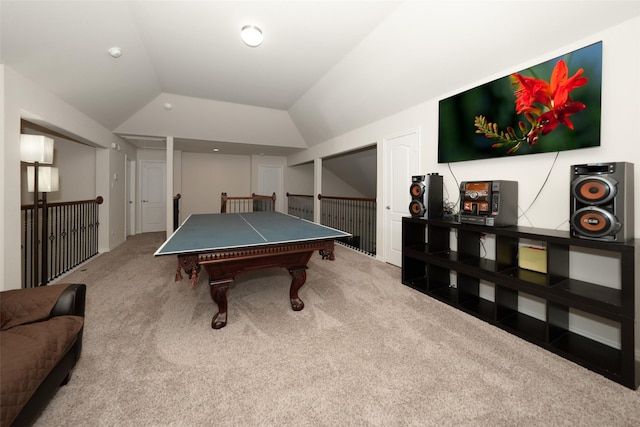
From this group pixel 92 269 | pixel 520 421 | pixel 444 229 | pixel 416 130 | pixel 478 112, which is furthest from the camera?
pixel 92 269

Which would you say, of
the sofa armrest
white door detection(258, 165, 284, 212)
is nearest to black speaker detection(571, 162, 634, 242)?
the sofa armrest

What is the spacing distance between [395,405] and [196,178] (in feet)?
25.7

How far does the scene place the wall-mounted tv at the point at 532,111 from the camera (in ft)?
6.52

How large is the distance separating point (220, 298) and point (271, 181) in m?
6.31

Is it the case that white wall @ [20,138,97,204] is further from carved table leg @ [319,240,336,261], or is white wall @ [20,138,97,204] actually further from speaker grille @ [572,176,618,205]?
speaker grille @ [572,176,618,205]

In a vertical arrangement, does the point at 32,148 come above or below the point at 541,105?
below

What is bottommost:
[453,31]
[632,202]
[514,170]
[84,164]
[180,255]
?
[180,255]

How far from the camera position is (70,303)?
1.54 metres

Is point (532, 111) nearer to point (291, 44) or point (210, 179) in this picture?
point (291, 44)

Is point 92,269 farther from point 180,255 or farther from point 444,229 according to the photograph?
point 444,229

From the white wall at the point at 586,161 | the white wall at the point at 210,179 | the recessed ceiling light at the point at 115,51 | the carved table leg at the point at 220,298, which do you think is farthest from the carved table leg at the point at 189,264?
the white wall at the point at 210,179

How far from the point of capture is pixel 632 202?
5.85ft

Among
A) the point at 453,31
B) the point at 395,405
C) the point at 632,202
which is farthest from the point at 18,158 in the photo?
the point at 632,202

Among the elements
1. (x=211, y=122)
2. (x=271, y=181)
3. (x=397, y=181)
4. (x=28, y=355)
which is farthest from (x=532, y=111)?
(x=271, y=181)
